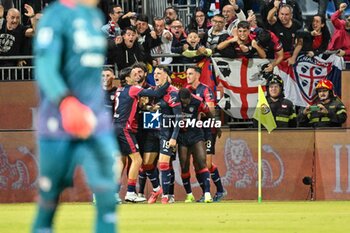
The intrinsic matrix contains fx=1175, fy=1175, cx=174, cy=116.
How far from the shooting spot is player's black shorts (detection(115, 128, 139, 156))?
22.4m

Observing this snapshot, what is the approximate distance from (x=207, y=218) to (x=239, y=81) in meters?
7.50

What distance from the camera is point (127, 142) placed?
73.7ft

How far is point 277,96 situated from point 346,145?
176 cm

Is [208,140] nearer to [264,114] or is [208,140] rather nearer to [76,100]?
[264,114]

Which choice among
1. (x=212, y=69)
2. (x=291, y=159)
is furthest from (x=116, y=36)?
(x=291, y=159)

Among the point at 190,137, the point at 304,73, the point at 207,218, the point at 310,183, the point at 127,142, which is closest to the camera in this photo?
the point at 207,218

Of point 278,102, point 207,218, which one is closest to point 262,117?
point 278,102

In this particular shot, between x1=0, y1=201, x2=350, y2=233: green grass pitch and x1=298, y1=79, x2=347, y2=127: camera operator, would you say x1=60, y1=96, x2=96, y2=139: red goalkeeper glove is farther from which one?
x1=298, y1=79, x2=347, y2=127: camera operator

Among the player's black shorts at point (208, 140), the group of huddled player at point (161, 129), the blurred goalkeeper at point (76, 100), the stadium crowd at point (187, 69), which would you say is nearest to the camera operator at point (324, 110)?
the stadium crowd at point (187, 69)

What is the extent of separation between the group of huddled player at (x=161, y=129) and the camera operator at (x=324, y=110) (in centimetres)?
192

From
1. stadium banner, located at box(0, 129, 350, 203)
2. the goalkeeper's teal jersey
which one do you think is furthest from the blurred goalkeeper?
stadium banner, located at box(0, 129, 350, 203)

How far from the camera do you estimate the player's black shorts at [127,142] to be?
73.5ft

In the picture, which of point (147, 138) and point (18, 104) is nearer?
point (147, 138)

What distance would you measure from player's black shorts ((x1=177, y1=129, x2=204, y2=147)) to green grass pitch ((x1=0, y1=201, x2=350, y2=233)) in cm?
194
